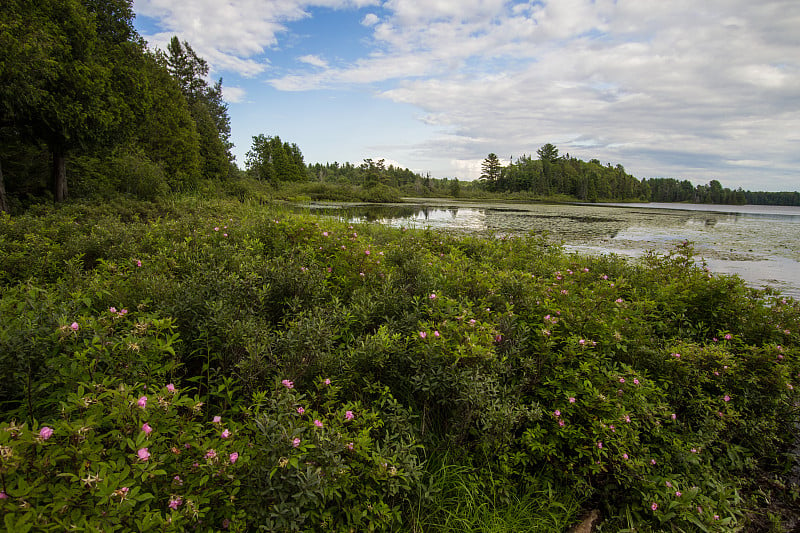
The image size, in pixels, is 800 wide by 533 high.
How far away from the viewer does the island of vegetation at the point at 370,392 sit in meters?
1.52

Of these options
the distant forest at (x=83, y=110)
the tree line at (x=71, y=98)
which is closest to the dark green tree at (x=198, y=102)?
the distant forest at (x=83, y=110)

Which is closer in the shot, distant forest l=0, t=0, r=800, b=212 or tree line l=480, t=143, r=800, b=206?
distant forest l=0, t=0, r=800, b=212

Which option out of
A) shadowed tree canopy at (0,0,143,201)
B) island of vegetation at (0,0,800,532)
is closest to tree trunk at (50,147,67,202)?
shadowed tree canopy at (0,0,143,201)

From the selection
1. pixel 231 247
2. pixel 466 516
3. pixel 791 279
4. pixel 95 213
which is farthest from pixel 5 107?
pixel 791 279

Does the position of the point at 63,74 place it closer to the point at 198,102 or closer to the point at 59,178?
the point at 59,178

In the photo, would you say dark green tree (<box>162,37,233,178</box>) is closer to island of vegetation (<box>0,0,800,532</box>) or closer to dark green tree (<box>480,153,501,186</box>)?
island of vegetation (<box>0,0,800,532</box>)

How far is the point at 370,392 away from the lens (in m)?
2.41

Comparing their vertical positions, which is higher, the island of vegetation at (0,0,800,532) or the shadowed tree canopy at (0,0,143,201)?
the shadowed tree canopy at (0,0,143,201)

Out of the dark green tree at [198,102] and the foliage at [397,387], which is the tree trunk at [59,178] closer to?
the foliage at [397,387]

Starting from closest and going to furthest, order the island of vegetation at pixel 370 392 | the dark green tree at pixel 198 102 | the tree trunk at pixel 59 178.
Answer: the island of vegetation at pixel 370 392 < the tree trunk at pixel 59 178 < the dark green tree at pixel 198 102

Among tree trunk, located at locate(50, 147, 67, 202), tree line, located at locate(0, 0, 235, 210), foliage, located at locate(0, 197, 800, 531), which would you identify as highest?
tree line, located at locate(0, 0, 235, 210)

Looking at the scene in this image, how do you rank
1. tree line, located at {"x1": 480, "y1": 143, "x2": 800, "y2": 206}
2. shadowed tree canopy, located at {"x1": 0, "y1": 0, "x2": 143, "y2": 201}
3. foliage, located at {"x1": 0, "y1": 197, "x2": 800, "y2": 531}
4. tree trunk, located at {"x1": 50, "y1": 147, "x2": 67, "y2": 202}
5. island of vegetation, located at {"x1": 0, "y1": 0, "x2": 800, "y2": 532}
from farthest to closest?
tree line, located at {"x1": 480, "y1": 143, "x2": 800, "y2": 206}, tree trunk, located at {"x1": 50, "y1": 147, "x2": 67, "y2": 202}, shadowed tree canopy, located at {"x1": 0, "y1": 0, "x2": 143, "y2": 201}, foliage, located at {"x1": 0, "y1": 197, "x2": 800, "y2": 531}, island of vegetation, located at {"x1": 0, "y1": 0, "x2": 800, "y2": 532}

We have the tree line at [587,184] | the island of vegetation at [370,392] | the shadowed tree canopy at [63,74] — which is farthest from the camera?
the tree line at [587,184]

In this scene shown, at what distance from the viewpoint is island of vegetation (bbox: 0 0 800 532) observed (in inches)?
59.7
